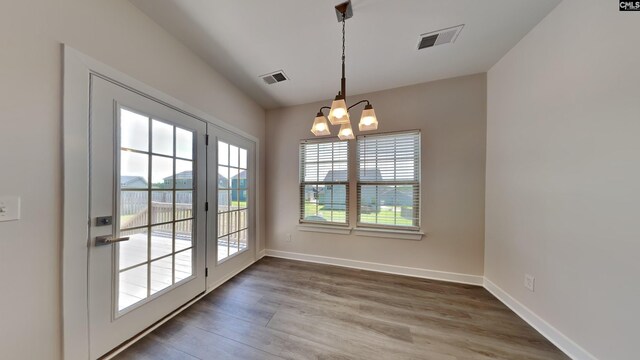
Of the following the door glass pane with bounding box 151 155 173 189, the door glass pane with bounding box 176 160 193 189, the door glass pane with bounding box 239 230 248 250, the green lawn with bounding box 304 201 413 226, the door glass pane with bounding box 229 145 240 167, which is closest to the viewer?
the door glass pane with bounding box 151 155 173 189

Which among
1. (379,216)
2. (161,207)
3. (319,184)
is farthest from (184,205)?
(379,216)

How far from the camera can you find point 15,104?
3.39ft

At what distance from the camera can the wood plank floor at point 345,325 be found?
1476mm

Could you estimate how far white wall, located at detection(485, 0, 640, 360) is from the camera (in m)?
1.18

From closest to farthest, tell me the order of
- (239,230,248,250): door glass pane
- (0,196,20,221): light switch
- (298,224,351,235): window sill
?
(0,196,20,221): light switch < (239,230,248,250): door glass pane < (298,224,351,235): window sill

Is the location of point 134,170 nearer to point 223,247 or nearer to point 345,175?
point 223,247

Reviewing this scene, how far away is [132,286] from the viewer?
61.6 inches

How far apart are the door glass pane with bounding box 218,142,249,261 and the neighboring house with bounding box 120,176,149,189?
86 cm

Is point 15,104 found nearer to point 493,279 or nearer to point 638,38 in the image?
point 638,38

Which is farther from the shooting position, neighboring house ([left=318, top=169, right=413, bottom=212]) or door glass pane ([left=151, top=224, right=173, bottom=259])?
neighboring house ([left=318, top=169, right=413, bottom=212])

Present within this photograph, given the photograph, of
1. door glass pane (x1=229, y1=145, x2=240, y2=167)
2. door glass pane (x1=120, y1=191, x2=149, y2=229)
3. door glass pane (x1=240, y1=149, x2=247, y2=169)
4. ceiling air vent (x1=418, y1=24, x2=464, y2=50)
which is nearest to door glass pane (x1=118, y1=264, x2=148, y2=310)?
door glass pane (x1=120, y1=191, x2=149, y2=229)

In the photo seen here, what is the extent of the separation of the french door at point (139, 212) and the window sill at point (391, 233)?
2152mm

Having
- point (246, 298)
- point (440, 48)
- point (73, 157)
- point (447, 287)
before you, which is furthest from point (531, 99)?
point (73, 157)

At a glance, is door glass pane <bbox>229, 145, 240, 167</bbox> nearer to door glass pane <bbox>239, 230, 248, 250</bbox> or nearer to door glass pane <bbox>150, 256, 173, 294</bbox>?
door glass pane <bbox>239, 230, 248, 250</bbox>
